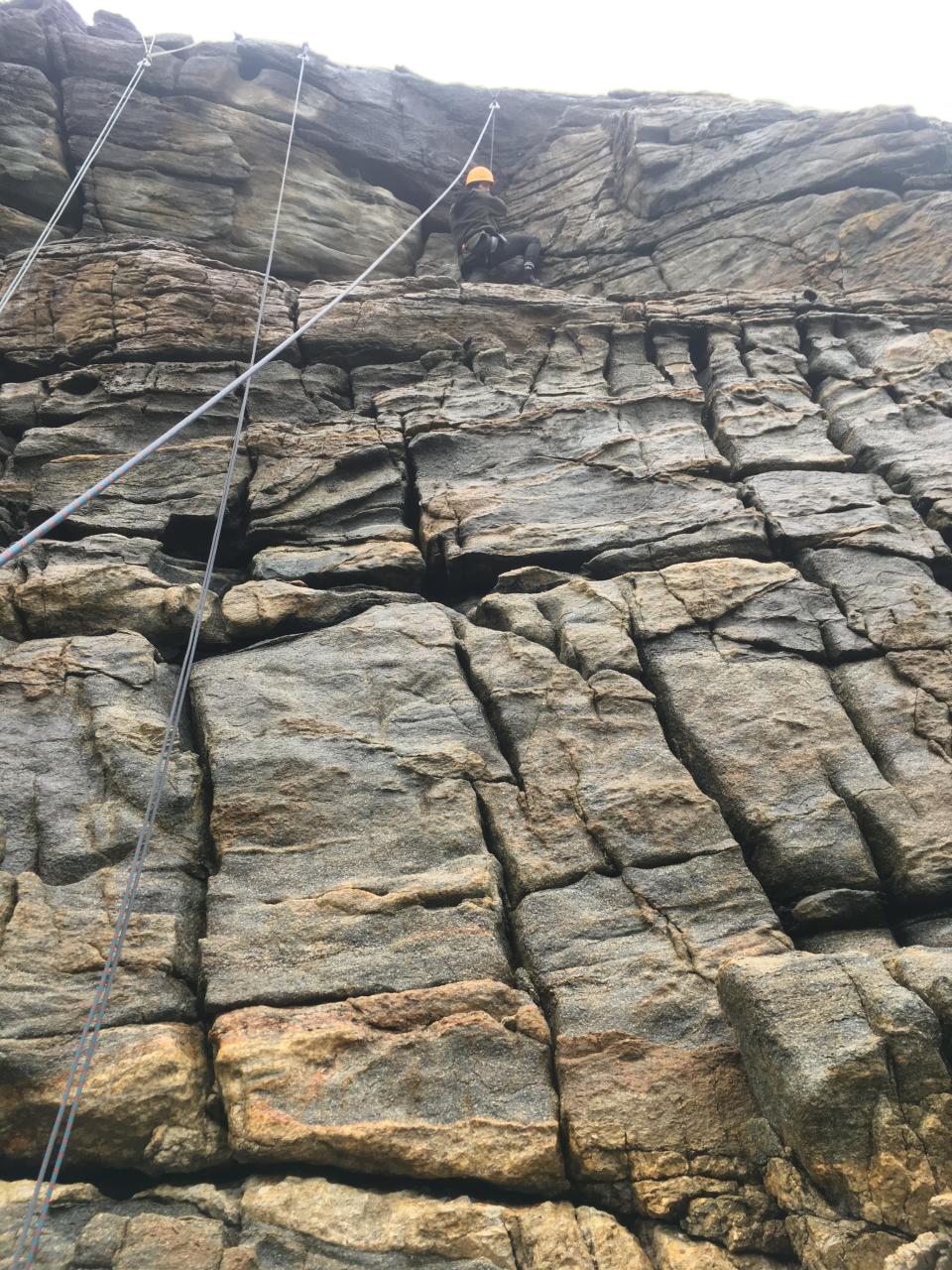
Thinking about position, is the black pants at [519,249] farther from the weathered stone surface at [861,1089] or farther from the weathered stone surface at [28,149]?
the weathered stone surface at [861,1089]

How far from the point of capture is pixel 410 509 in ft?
41.2

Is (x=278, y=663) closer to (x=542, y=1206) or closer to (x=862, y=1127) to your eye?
(x=542, y=1206)

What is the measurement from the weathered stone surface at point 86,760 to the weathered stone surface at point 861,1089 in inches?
206

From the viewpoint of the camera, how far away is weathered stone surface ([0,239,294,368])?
14094 millimetres

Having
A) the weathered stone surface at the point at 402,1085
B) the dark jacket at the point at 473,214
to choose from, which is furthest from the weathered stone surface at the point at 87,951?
the dark jacket at the point at 473,214

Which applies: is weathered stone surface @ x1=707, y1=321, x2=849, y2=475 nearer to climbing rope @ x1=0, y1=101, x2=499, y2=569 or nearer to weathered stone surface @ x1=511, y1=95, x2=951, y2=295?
weathered stone surface @ x1=511, y1=95, x2=951, y2=295

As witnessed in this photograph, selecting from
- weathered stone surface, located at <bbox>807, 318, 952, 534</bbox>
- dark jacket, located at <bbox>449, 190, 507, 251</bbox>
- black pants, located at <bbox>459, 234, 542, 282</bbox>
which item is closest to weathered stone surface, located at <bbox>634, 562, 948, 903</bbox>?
weathered stone surface, located at <bbox>807, 318, 952, 534</bbox>

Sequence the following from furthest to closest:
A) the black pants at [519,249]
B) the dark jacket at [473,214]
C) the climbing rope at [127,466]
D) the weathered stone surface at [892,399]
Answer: the dark jacket at [473,214]
the black pants at [519,249]
the weathered stone surface at [892,399]
the climbing rope at [127,466]

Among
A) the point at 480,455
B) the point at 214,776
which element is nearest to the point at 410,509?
the point at 480,455

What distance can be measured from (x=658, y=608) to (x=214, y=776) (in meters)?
5.42

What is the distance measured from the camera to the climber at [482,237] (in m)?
20.6

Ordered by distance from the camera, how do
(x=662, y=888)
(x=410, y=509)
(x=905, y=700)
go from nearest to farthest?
1. (x=662, y=888)
2. (x=905, y=700)
3. (x=410, y=509)

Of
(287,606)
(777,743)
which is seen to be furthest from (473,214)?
(777,743)

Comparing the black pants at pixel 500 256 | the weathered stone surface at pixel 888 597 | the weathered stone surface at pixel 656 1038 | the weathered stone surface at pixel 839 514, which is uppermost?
the black pants at pixel 500 256
